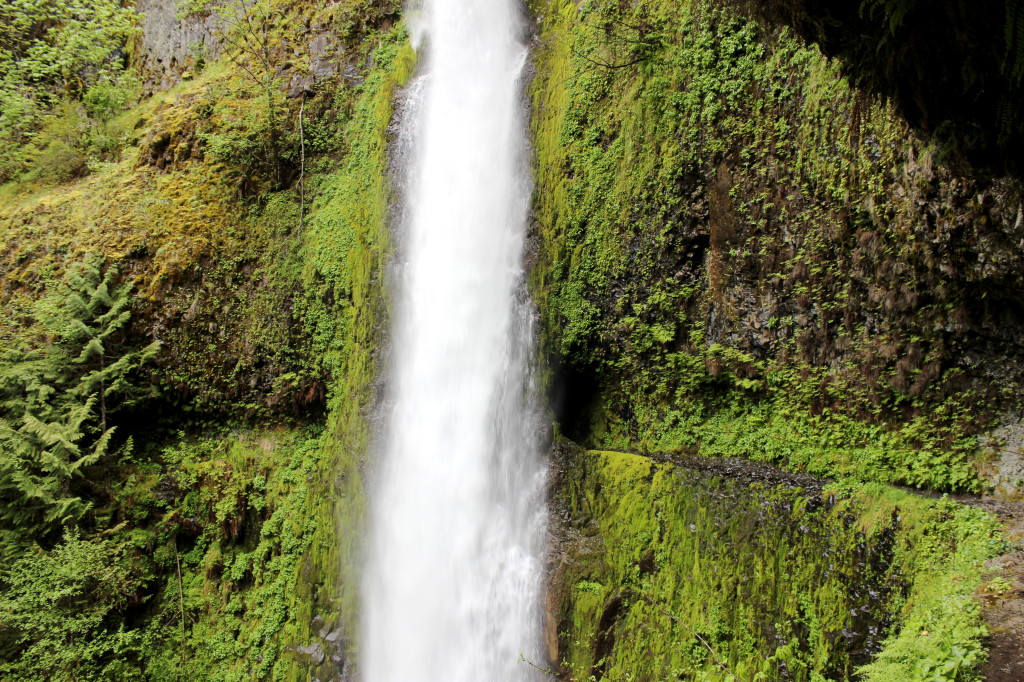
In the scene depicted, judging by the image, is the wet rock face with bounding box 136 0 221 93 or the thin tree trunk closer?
the thin tree trunk

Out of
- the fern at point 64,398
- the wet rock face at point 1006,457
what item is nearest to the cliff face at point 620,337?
the wet rock face at point 1006,457

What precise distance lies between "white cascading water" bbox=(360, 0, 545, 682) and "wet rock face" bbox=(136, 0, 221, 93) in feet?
21.2

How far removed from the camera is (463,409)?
6293 millimetres

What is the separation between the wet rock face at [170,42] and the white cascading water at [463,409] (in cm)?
646

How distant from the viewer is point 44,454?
701 centimetres

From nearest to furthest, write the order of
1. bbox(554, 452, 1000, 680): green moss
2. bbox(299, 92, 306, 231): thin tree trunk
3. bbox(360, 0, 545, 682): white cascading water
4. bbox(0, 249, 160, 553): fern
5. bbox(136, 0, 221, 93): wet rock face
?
bbox(554, 452, 1000, 680): green moss, bbox(360, 0, 545, 682): white cascading water, bbox(0, 249, 160, 553): fern, bbox(299, 92, 306, 231): thin tree trunk, bbox(136, 0, 221, 93): wet rock face

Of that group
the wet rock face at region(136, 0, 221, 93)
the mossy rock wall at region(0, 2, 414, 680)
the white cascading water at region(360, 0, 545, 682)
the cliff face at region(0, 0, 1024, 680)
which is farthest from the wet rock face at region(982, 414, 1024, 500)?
the wet rock face at region(136, 0, 221, 93)

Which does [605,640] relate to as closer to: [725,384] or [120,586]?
[725,384]

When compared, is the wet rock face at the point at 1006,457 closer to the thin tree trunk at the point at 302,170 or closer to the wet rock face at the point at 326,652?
the wet rock face at the point at 326,652

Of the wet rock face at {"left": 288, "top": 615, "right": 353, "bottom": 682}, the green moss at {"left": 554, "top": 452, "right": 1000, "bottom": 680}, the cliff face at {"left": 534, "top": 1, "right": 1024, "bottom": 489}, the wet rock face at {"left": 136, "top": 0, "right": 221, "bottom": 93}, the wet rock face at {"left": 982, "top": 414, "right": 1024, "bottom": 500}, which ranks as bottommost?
the wet rock face at {"left": 288, "top": 615, "right": 353, "bottom": 682}

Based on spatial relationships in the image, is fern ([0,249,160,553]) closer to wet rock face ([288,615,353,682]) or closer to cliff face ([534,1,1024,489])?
wet rock face ([288,615,353,682])

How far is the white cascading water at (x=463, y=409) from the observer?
18.5 ft

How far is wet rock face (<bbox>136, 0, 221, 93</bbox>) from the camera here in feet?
37.4

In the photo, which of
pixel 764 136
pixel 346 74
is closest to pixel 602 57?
pixel 764 136
